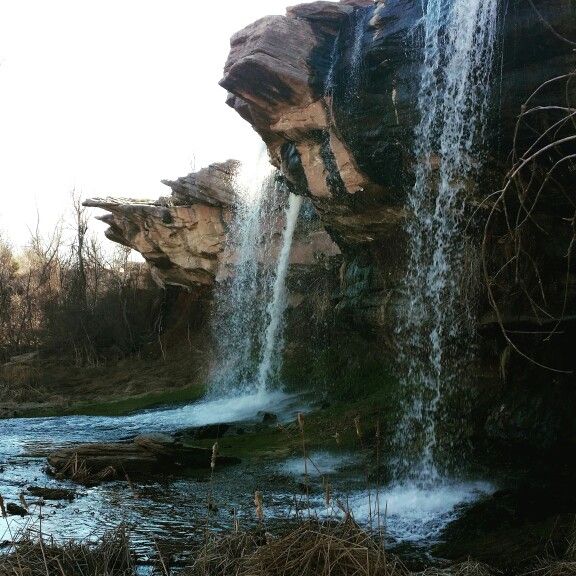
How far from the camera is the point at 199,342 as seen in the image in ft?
73.4

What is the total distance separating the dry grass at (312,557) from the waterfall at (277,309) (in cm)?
1300

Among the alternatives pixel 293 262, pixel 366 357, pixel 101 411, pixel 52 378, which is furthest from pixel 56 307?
pixel 366 357

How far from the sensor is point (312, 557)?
4109 mm

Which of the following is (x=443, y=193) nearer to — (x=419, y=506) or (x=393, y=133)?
(x=393, y=133)

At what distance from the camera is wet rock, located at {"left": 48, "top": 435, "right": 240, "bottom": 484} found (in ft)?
28.6

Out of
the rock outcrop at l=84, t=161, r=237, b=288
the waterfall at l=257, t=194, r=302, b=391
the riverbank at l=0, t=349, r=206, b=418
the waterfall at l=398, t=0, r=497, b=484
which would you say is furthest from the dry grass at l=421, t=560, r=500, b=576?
the rock outcrop at l=84, t=161, r=237, b=288

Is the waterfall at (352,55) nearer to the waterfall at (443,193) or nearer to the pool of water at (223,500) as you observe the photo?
the waterfall at (443,193)

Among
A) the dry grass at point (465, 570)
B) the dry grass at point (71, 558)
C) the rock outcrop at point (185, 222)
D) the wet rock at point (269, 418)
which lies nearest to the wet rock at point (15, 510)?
the dry grass at point (71, 558)

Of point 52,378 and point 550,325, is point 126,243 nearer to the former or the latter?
point 52,378

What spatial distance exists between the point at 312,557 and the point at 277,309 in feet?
47.8

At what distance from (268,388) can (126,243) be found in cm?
749

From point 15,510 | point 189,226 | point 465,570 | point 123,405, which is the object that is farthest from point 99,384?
point 465,570

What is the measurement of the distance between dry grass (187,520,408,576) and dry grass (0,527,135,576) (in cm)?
54

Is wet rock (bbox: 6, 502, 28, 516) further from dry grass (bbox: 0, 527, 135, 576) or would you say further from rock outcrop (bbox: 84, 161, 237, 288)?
rock outcrop (bbox: 84, 161, 237, 288)
